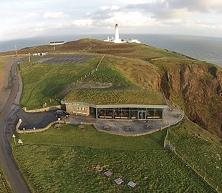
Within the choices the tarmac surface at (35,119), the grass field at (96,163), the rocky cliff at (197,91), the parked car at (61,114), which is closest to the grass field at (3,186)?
the grass field at (96,163)

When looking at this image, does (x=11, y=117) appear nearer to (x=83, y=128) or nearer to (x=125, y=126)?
(x=83, y=128)

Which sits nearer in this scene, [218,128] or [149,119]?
[149,119]

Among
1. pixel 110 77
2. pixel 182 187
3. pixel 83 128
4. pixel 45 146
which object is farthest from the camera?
pixel 110 77

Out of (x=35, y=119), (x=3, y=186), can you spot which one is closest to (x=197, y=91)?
(x=35, y=119)

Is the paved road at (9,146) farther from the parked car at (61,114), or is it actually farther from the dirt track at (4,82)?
the parked car at (61,114)

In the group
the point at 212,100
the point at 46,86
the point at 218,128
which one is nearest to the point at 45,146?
the point at 46,86
